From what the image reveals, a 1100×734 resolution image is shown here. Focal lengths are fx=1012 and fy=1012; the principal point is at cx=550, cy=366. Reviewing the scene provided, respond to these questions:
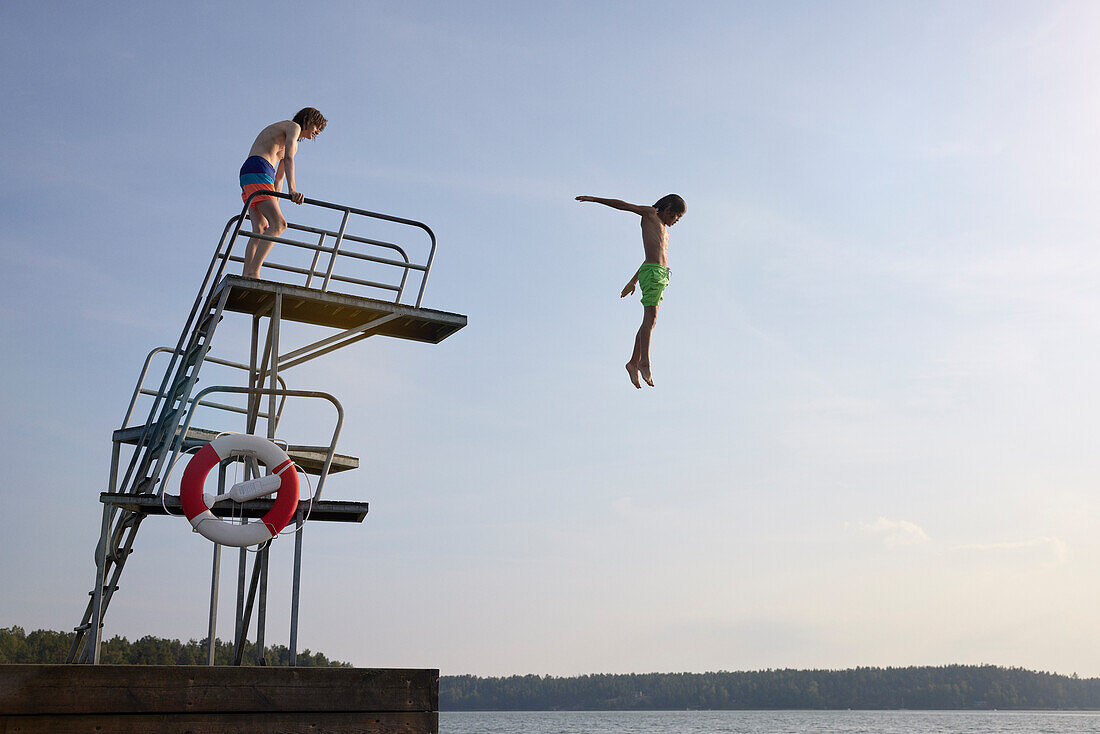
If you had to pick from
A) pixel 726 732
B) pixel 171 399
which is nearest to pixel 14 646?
pixel 171 399

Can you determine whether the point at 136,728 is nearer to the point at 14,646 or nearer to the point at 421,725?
the point at 421,725

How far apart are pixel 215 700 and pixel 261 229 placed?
6.22 meters

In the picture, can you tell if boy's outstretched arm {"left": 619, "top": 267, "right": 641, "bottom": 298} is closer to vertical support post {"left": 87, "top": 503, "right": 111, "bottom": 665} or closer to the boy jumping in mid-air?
the boy jumping in mid-air

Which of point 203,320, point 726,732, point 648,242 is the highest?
point 648,242

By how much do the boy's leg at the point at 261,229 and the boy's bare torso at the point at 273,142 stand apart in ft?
2.33

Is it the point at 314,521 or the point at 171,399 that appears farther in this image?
the point at 171,399

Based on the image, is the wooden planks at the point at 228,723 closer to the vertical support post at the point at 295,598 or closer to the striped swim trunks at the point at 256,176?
the vertical support post at the point at 295,598

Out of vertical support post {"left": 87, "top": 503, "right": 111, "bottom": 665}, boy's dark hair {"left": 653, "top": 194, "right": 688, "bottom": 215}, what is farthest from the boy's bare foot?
vertical support post {"left": 87, "top": 503, "right": 111, "bottom": 665}

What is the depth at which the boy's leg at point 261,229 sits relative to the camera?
11.9m

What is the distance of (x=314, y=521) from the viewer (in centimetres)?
1010

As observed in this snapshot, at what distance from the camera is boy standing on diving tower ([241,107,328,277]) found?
1198 centimetres

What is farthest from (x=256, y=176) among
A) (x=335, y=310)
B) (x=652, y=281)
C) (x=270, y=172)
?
(x=652, y=281)

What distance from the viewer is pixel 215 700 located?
7617mm

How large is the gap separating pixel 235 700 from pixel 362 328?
511 centimetres
